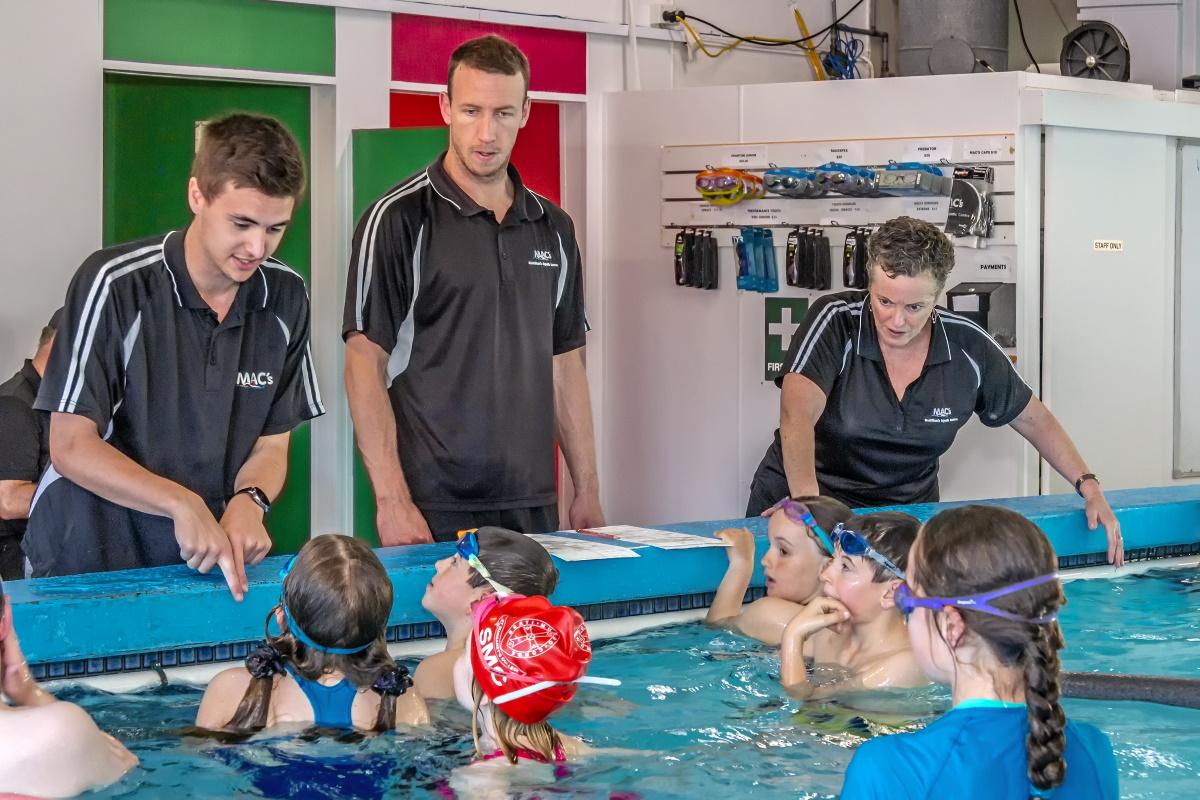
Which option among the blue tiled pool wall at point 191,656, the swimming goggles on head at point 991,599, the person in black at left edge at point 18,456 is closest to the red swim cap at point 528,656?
the swimming goggles on head at point 991,599

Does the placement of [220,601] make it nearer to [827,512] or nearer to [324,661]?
[324,661]

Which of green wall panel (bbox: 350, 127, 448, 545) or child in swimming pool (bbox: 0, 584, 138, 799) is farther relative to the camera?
green wall panel (bbox: 350, 127, 448, 545)

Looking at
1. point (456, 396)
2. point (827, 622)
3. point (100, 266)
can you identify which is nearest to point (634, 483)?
point (456, 396)

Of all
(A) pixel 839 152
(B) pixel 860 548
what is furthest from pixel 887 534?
(A) pixel 839 152

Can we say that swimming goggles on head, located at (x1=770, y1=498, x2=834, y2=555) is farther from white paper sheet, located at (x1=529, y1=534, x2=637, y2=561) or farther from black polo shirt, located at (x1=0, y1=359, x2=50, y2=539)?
black polo shirt, located at (x1=0, y1=359, x2=50, y2=539)

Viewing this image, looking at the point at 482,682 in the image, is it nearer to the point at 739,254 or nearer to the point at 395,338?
the point at 395,338

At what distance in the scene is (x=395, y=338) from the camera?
11.3 feet

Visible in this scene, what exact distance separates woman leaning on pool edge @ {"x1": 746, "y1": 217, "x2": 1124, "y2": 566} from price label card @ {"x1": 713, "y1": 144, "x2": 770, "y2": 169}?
182cm

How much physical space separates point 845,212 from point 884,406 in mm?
1823

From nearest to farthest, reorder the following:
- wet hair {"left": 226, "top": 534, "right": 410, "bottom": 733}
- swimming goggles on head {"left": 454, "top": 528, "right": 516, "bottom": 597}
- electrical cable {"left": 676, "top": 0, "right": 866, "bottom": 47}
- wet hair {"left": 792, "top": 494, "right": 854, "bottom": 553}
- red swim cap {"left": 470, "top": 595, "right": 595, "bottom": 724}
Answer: red swim cap {"left": 470, "top": 595, "right": 595, "bottom": 724}
wet hair {"left": 226, "top": 534, "right": 410, "bottom": 733}
swimming goggles on head {"left": 454, "top": 528, "right": 516, "bottom": 597}
wet hair {"left": 792, "top": 494, "right": 854, "bottom": 553}
electrical cable {"left": 676, "top": 0, "right": 866, "bottom": 47}

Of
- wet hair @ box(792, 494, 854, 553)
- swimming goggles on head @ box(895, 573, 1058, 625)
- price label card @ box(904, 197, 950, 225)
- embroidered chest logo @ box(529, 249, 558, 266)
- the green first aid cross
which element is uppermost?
price label card @ box(904, 197, 950, 225)

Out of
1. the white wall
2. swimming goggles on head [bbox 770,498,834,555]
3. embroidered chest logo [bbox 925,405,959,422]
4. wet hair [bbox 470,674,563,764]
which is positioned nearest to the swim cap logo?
wet hair [bbox 470,674,563,764]

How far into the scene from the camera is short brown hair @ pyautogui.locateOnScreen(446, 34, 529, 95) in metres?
3.39

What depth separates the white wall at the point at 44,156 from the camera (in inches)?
194
